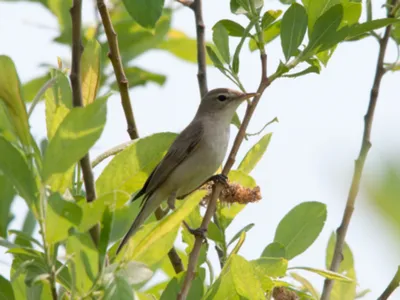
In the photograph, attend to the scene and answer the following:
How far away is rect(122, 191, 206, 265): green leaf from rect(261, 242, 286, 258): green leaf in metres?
0.81

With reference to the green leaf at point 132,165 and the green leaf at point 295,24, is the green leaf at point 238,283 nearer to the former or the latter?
the green leaf at point 132,165

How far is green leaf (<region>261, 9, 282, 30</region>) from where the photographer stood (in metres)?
2.78

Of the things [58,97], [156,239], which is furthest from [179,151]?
[156,239]

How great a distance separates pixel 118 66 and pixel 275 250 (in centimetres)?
112

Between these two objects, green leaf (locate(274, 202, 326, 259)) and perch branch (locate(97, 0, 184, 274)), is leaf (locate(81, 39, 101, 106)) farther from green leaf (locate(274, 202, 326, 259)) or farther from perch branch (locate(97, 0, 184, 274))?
green leaf (locate(274, 202, 326, 259))

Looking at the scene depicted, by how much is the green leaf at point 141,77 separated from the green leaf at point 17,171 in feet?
11.4

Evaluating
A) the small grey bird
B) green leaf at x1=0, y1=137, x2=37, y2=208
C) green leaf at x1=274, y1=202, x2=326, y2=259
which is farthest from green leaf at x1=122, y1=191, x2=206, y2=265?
the small grey bird

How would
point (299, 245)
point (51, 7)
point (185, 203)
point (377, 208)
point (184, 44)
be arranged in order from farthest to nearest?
1. point (184, 44)
2. point (51, 7)
3. point (299, 245)
4. point (185, 203)
5. point (377, 208)

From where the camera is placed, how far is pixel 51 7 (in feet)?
16.1

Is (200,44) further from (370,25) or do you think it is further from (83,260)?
(83,260)

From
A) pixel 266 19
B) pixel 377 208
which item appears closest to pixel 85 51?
pixel 266 19

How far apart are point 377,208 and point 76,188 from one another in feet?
6.38

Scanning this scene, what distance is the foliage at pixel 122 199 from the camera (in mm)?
1618

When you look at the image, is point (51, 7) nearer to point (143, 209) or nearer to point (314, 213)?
point (143, 209)
